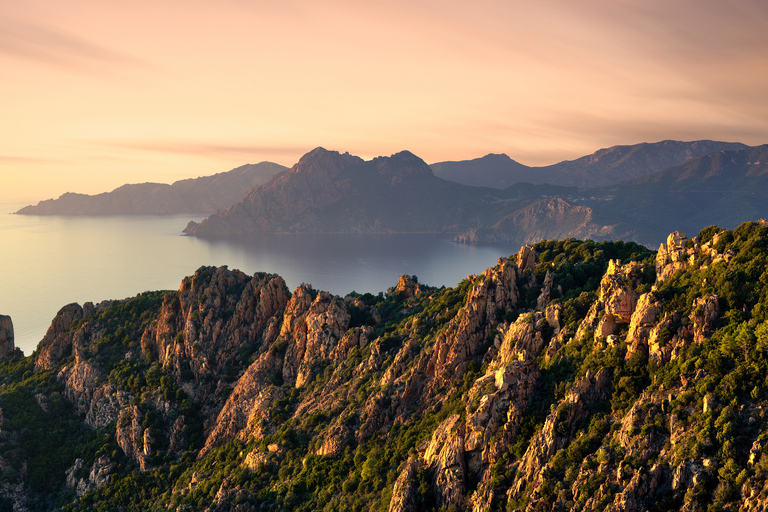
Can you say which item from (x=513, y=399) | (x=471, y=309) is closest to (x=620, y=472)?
(x=513, y=399)

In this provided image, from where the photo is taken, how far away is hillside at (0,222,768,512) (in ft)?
97.5

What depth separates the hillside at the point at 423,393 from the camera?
2970 centimetres

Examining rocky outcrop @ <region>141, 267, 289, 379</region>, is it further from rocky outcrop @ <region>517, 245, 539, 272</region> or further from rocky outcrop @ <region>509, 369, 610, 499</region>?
rocky outcrop @ <region>509, 369, 610, 499</region>

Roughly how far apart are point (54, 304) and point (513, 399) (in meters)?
193

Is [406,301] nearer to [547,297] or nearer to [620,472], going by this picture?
[547,297]

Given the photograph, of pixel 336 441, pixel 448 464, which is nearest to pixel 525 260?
pixel 336 441

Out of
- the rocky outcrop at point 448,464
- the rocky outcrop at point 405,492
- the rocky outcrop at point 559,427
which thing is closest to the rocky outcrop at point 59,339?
the rocky outcrop at point 405,492

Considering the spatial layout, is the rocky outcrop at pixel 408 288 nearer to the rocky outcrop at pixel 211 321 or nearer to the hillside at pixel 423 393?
the hillside at pixel 423 393

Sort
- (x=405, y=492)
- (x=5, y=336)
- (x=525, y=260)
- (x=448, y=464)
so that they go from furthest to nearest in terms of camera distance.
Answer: (x=5, y=336), (x=525, y=260), (x=448, y=464), (x=405, y=492)

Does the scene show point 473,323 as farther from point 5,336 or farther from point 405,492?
point 5,336

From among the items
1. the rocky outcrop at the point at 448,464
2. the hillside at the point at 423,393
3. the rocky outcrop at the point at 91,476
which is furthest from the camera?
the rocky outcrop at the point at 91,476

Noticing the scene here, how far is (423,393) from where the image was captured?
52.3 m

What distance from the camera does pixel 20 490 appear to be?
6147 cm

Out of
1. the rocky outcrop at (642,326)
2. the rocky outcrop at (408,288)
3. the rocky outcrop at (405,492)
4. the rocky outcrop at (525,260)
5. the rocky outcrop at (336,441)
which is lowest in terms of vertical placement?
the rocky outcrop at (336,441)
